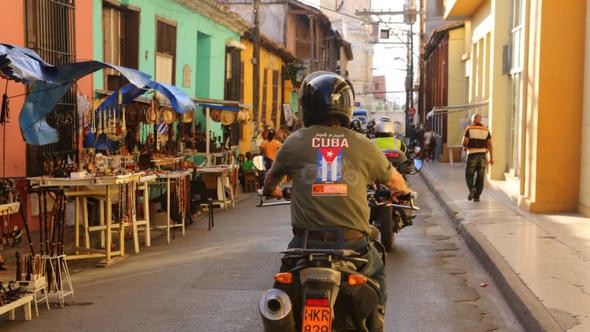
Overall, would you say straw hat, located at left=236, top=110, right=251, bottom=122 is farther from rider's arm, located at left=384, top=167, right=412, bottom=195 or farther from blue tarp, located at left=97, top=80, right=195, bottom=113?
rider's arm, located at left=384, top=167, right=412, bottom=195

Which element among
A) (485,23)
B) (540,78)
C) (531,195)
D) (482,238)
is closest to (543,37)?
(540,78)

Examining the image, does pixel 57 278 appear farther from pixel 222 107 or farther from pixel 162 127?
pixel 222 107

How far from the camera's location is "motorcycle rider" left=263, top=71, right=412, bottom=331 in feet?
14.8

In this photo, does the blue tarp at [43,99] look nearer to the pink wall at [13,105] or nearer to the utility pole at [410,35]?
the pink wall at [13,105]

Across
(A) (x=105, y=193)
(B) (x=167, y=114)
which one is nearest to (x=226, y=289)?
(A) (x=105, y=193)

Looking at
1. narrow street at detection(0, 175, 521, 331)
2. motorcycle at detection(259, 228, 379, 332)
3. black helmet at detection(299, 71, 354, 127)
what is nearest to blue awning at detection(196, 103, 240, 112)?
narrow street at detection(0, 175, 521, 331)

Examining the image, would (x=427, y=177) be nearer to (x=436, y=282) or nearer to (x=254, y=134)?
(x=254, y=134)

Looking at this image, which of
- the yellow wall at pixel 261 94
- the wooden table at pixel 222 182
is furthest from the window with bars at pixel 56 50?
the yellow wall at pixel 261 94

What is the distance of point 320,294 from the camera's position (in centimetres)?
408

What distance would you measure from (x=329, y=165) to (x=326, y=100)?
0.43 metres

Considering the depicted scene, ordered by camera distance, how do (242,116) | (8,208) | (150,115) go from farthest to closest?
(242,116)
(150,115)
(8,208)

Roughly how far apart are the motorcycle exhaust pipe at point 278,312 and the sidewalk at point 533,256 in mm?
2975

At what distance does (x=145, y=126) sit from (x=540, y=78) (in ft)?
24.4

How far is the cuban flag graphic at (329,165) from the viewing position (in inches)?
178
